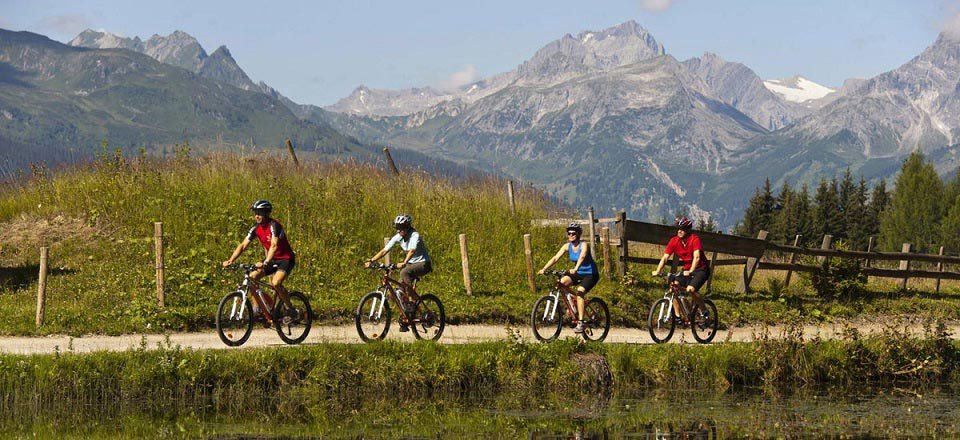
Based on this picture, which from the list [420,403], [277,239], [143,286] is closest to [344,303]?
[143,286]

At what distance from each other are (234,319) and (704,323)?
8874 millimetres

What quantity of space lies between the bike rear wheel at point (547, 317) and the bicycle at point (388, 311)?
1743 mm

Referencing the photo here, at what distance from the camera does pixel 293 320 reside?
20.1m

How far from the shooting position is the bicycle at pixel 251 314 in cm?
1955

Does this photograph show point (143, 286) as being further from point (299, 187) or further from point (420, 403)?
point (420, 403)

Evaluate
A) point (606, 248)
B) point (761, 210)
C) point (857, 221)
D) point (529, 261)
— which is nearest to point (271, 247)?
point (529, 261)

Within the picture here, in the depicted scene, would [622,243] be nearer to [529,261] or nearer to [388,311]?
[529,261]

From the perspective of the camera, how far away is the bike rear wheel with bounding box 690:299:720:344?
2231 centimetres

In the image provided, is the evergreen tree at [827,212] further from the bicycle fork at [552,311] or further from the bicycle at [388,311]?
the bicycle at [388,311]

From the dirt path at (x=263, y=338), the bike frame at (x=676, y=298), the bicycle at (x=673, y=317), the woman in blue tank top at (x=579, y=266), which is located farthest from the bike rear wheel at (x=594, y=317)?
the bike frame at (x=676, y=298)

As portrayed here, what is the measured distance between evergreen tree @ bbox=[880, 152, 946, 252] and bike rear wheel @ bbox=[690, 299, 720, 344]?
128 metres

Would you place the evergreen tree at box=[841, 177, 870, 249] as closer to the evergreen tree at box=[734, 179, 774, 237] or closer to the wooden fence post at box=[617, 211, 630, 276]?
the evergreen tree at box=[734, 179, 774, 237]

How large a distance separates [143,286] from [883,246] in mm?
125380

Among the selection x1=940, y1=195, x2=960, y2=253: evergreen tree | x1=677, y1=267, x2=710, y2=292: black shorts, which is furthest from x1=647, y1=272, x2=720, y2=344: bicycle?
x1=940, y1=195, x2=960, y2=253: evergreen tree
